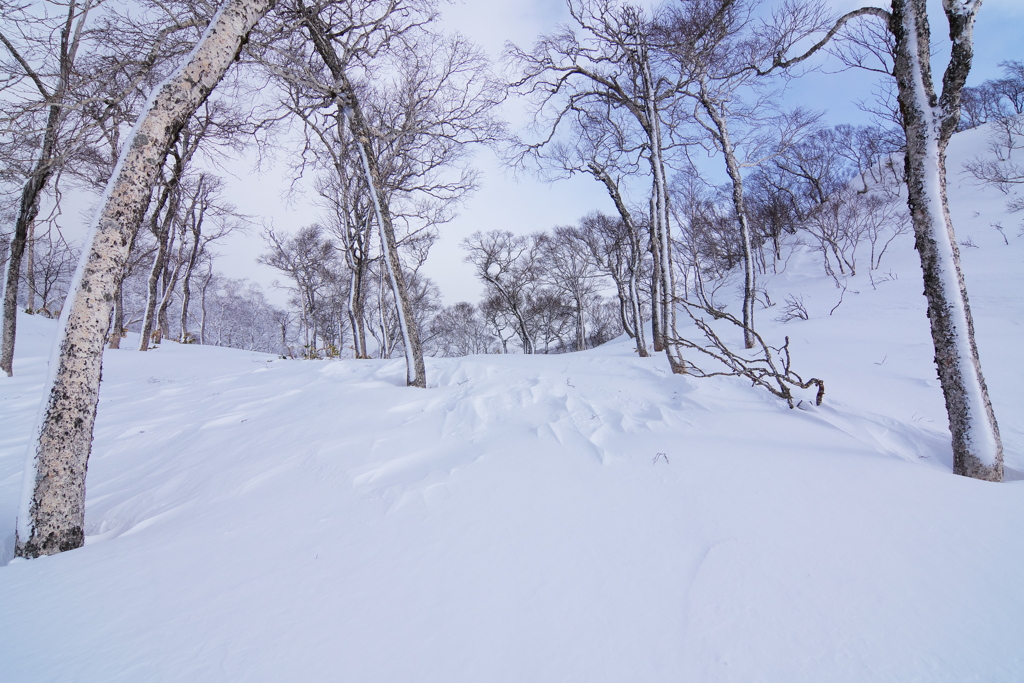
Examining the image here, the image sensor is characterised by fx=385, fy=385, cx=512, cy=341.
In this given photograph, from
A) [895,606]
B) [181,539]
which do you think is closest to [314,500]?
[181,539]

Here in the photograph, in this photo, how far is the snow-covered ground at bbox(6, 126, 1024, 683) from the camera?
4.03 feet

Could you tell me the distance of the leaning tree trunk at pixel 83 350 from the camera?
6.62 feet

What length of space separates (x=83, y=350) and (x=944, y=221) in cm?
562

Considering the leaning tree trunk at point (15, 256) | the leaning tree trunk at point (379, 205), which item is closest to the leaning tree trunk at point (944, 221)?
the leaning tree trunk at point (379, 205)

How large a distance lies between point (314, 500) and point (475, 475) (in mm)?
953

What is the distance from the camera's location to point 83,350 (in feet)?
6.94

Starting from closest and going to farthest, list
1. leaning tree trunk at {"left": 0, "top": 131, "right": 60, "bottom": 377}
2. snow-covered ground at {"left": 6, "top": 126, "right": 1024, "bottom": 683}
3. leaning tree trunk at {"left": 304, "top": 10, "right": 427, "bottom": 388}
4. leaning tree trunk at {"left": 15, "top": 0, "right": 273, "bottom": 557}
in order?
snow-covered ground at {"left": 6, "top": 126, "right": 1024, "bottom": 683}
leaning tree trunk at {"left": 15, "top": 0, "right": 273, "bottom": 557}
leaning tree trunk at {"left": 304, "top": 10, "right": 427, "bottom": 388}
leaning tree trunk at {"left": 0, "top": 131, "right": 60, "bottom": 377}

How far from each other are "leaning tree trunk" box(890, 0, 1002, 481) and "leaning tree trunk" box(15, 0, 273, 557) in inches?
200

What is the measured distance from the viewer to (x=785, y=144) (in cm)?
970

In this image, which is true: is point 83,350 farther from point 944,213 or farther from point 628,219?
point 628,219

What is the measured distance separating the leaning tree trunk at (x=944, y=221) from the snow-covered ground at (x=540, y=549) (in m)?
0.35

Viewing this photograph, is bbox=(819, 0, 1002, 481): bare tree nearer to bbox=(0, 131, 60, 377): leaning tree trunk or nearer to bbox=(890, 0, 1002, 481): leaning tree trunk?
bbox=(890, 0, 1002, 481): leaning tree trunk

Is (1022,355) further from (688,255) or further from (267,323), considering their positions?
(267,323)

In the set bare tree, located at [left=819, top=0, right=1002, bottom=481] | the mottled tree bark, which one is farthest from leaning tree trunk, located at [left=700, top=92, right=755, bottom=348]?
bare tree, located at [left=819, top=0, right=1002, bottom=481]
